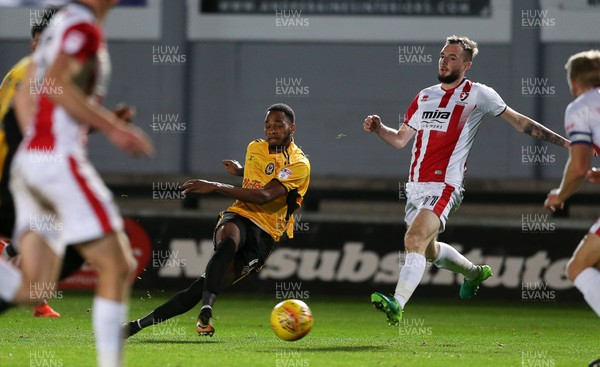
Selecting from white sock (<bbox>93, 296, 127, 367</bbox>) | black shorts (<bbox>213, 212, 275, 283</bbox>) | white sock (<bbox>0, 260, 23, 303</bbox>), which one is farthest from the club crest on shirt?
white sock (<bbox>93, 296, 127, 367</bbox>)

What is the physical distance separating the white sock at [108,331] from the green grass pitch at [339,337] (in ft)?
5.87

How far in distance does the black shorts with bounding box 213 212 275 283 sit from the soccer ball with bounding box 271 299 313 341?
32.8 inches

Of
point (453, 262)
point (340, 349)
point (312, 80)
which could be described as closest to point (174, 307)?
point (340, 349)

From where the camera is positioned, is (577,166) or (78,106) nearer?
(78,106)

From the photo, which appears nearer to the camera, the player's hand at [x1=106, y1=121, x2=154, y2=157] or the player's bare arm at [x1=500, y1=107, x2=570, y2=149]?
the player's hand at [x1=106, y1=121, x2=154, y2=157]

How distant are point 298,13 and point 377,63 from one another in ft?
4.65

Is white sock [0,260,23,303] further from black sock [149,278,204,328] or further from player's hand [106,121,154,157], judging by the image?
black sock [149,278,204,328]

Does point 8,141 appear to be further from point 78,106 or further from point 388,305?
point 388,305

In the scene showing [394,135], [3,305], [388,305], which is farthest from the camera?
[394,135]

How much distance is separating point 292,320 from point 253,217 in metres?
1.17

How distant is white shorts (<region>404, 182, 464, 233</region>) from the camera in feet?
29.2

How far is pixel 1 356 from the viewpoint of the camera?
727 centimetres

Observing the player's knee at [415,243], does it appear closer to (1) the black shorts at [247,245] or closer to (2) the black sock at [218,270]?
(1) the black shorts at [247,245]

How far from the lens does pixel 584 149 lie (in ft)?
21.0
